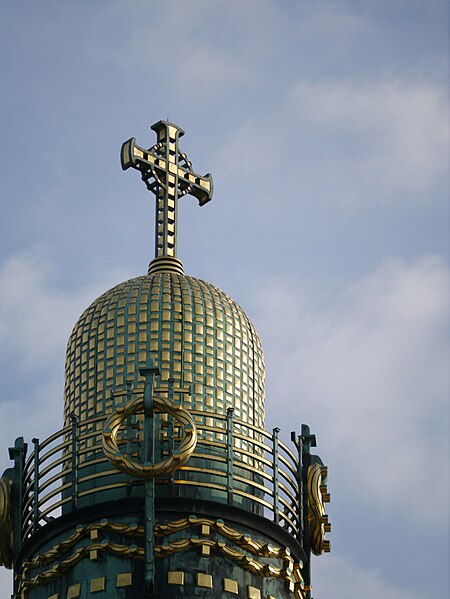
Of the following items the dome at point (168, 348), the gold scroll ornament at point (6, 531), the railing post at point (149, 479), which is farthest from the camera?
the dome at point (168, 348)

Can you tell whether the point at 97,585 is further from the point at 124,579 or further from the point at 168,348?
the point at 168,348

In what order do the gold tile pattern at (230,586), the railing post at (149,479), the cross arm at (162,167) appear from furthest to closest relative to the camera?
the cross arm at (162,167), the gold tile pattern at (230,586), the railing post at (149,479)

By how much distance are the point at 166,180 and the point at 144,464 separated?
1273 centimetres

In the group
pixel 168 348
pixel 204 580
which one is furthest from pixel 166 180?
pixel 204 580

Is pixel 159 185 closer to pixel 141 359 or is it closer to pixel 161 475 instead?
pixel 141 359

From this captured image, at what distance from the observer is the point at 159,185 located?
64.4m

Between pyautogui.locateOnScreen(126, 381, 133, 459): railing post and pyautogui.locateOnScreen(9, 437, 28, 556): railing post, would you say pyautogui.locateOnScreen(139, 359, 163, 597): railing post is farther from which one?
pyautogui.locateOnScreen(9, 437, 28, 556): railing post

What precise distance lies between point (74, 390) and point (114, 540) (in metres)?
5.84

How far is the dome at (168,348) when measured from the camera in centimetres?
5797

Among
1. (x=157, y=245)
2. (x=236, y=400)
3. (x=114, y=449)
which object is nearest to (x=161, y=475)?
(x=114, y=449)

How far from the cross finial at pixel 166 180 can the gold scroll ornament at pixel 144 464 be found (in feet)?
26.1

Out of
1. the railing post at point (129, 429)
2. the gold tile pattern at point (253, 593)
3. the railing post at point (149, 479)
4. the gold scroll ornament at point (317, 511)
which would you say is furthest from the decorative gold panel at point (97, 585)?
the gold scroll ornament at point (317, 511)

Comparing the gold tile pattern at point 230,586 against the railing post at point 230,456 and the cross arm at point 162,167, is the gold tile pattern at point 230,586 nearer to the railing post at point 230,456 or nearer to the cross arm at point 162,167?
the railing post at point 230,456

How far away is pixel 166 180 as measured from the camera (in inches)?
2534
